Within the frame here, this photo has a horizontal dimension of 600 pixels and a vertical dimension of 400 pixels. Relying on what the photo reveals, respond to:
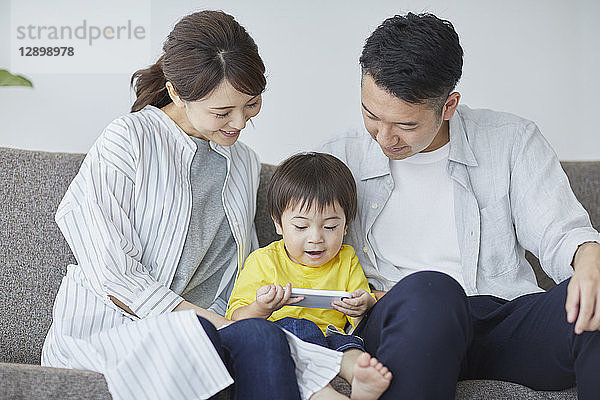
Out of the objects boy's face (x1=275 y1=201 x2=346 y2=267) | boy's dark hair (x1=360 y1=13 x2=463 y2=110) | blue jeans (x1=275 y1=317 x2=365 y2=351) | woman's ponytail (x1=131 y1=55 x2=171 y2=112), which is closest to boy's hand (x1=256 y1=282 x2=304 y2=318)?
blue jeans (x1=275 y1=317 x2=365 y2=351)

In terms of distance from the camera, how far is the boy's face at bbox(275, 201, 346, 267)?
1.61 m

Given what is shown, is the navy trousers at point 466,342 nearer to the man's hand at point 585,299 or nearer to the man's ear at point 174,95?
the man's hand at point 585,299

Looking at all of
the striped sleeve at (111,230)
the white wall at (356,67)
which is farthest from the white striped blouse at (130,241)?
the white wall at (356,67)

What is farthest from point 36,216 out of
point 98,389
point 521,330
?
point 521,330

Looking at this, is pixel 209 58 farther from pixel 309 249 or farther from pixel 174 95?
pixel 309 249

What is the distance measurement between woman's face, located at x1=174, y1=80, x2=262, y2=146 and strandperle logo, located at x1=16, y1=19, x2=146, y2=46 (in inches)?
42.2

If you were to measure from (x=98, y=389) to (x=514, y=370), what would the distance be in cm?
76

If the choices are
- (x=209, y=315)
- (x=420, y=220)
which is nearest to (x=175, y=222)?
(x=209, y=315)

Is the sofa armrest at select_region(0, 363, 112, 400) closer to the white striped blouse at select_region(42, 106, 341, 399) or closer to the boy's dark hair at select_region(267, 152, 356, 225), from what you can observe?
the white striped blouse at select_region(42, 106, 341, 399)

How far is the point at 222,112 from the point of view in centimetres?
159

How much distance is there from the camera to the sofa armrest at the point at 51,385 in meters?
1.26

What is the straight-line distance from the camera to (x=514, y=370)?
1.41 m

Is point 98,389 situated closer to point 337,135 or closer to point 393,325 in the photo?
point 393,325

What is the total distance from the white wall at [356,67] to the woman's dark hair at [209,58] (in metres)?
0.91
